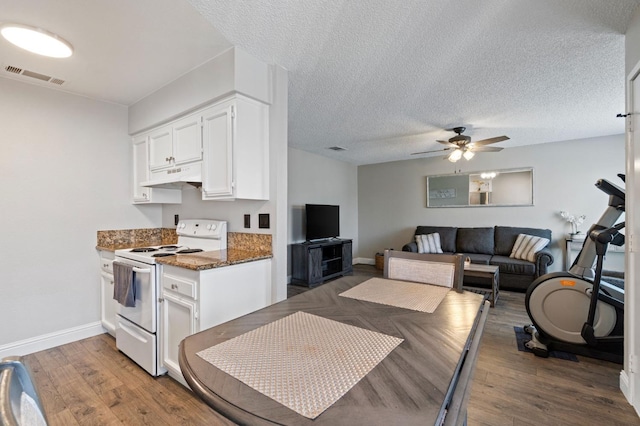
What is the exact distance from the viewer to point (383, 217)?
6.74m

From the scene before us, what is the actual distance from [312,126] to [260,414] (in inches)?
148

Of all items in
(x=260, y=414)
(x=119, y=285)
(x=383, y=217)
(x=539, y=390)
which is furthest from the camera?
(x=383, y=217)

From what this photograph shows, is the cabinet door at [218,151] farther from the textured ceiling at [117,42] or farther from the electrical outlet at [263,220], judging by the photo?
the textured ceiling at [117,42]

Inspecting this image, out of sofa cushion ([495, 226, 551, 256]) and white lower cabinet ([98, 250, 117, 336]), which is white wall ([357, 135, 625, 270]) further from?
white lower cabinet ([98, 250, 117, 336])

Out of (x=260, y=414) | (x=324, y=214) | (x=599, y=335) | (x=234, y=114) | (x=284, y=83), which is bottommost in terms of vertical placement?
(x=599, y=335)

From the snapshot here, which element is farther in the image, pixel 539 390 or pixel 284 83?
pixel 284 83

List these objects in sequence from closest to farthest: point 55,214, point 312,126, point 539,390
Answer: point 539,390 → point 55,214 → point 312,126

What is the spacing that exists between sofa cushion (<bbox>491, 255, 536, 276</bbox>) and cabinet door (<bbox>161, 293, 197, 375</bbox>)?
4.55m

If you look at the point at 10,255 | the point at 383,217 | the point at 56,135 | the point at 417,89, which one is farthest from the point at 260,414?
the point at 383,217

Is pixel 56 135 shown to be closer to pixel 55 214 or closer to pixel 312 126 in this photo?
pixel 55 214

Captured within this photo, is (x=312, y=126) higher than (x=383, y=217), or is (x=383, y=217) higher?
(x=312, y=126)

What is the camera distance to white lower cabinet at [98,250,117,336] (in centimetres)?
276

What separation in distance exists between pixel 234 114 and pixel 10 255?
236 cm

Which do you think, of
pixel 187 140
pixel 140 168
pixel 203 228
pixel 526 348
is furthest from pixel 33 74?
pixel 526 348
